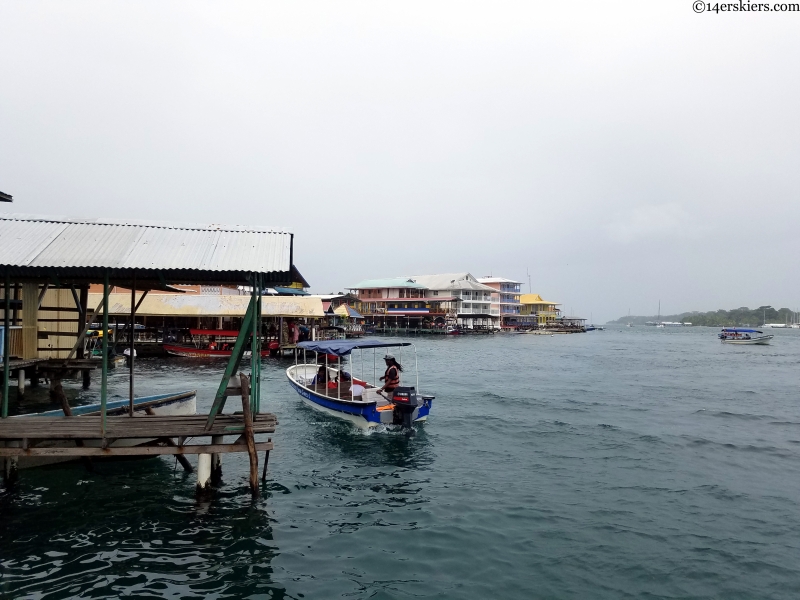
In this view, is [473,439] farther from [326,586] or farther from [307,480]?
[326,586]

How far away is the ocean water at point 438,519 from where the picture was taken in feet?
23.4

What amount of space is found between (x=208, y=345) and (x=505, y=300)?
75.5 metres

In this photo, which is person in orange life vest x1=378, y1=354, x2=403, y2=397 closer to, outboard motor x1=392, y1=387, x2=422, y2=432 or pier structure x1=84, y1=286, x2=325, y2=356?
outboard motor x1=392, y1=387, x2=422, y2=432

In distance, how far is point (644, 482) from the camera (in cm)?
1150

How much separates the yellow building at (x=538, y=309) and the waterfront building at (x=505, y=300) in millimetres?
3938

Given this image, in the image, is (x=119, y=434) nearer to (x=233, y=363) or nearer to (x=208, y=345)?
(x=233, y=363)

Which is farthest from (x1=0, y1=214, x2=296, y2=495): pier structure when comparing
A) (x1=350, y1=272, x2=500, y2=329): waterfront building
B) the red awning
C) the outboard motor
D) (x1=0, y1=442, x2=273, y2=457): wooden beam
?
(x1=350, y1=272, x2=500, y2=329): waterfront building

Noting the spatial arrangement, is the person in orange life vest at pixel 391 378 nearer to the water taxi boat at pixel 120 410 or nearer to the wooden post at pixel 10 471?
the water taxi boat at pixel 120 410

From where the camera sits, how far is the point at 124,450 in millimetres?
8266

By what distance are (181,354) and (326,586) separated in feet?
108

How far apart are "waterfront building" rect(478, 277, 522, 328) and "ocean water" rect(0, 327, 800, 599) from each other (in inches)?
3251

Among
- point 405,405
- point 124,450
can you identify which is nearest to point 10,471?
point 124,450

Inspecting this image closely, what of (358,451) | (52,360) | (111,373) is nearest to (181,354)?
(111,373)

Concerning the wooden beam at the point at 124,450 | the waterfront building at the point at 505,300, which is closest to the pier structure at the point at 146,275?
the wooden beam at the point at 124,450
